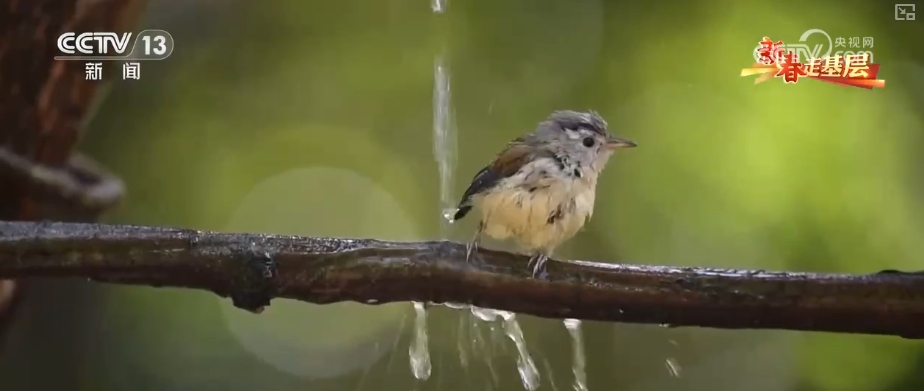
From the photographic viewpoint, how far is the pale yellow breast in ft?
3.38

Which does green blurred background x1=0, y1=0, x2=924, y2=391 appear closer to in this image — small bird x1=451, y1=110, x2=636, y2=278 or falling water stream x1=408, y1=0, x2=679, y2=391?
falling water stream x1=408, y1=0, x2=679, y2=391

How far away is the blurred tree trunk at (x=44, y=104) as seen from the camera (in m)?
1.26

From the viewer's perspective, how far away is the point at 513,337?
4.12 ft

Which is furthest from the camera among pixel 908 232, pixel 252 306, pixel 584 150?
pixel 908 232

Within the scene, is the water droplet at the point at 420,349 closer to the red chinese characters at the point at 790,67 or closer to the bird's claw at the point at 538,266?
the bird's claw at the point at 538,266

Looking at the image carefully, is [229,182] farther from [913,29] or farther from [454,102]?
[913,29]

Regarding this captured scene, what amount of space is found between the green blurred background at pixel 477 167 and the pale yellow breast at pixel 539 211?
0.21m

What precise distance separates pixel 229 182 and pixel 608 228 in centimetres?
72

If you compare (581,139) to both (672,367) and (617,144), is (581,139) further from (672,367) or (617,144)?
(672,367)

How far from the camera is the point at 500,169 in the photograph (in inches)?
43.5

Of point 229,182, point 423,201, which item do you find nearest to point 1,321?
point 229,182

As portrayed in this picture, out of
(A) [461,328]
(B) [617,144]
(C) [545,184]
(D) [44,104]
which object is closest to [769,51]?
(B) [617,144]

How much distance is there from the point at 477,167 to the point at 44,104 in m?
0.82

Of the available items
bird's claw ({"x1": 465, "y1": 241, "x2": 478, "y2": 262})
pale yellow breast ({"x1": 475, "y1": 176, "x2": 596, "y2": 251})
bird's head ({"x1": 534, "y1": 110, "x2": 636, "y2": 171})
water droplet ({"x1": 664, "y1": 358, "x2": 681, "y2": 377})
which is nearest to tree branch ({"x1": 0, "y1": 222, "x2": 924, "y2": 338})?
bird's claw ({"x1": 465, "y1": 241, "x2": 478, "y2": 262})
